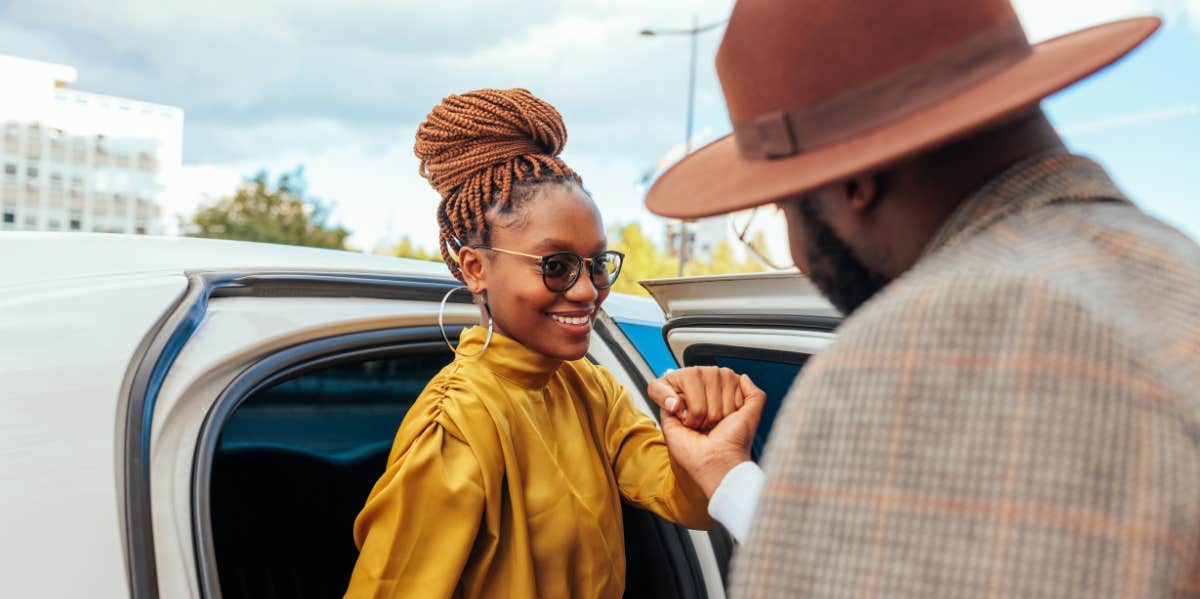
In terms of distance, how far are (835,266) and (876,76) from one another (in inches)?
8.9

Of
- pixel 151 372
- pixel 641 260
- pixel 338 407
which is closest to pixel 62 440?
pixel 151 372

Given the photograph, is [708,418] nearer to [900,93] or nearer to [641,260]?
[900,93]

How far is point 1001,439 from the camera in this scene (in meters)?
0.83

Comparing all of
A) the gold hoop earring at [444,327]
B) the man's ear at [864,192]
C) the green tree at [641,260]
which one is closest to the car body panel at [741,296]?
the gold hoop earring at [444,327]

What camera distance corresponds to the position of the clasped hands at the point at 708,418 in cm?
172

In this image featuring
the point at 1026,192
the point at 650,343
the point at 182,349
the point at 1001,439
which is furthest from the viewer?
the point at 650,343

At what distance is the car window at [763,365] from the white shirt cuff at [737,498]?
2.01ft

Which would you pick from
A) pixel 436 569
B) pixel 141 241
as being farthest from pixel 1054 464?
pixel 141 241

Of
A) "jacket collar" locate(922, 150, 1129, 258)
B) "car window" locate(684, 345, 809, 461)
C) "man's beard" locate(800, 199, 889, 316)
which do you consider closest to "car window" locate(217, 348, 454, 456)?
"car window" locate(684, 345, 809, 461)

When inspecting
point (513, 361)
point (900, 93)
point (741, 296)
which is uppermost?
point (900, 93)

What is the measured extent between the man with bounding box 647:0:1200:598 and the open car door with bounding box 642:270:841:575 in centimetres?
95

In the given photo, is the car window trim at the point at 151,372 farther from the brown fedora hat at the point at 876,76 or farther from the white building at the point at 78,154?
the white building at the point at 78,154

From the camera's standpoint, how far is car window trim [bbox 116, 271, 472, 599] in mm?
1418

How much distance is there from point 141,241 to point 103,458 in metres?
0.74
